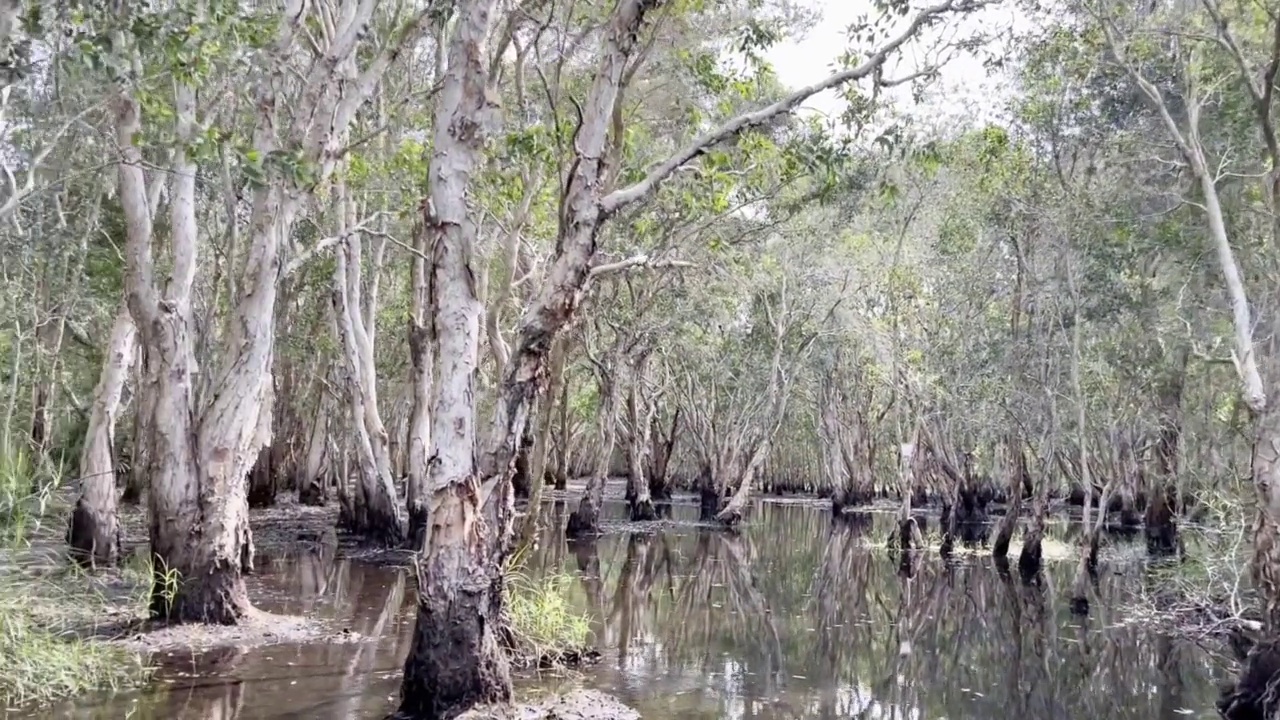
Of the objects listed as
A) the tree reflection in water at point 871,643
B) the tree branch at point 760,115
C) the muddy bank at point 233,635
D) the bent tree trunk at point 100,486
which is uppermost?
the tree branch at point 760,115

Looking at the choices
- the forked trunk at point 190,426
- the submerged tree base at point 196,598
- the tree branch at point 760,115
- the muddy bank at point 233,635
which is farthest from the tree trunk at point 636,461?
the tree branch at point 760,115

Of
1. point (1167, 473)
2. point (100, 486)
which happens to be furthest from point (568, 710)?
point (1167, 473)

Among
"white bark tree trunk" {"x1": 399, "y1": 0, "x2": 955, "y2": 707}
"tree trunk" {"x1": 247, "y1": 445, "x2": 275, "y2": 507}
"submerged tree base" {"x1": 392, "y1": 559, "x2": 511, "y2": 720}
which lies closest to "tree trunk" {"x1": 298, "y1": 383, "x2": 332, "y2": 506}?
"tree trunk" {"x1": 247, "y1": 445, "x2": 275, "y2": 507}

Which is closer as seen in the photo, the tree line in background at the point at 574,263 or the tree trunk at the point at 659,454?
the tree line in background at the point at 574,263

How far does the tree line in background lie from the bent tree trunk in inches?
2.1

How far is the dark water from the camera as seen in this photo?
27.7 ft

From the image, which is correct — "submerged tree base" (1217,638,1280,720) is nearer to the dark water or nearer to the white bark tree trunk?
the dark water

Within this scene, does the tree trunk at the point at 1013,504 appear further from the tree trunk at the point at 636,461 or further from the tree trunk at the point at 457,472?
the tree trunk at the point at 457,472

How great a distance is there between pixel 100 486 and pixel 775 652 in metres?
9.00

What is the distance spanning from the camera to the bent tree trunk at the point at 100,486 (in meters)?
13.8

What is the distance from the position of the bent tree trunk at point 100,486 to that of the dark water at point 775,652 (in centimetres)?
209

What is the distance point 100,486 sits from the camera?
13.9 m

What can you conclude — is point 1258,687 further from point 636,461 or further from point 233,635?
point 636,461

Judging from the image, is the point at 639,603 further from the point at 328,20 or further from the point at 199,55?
the point at 199,55
